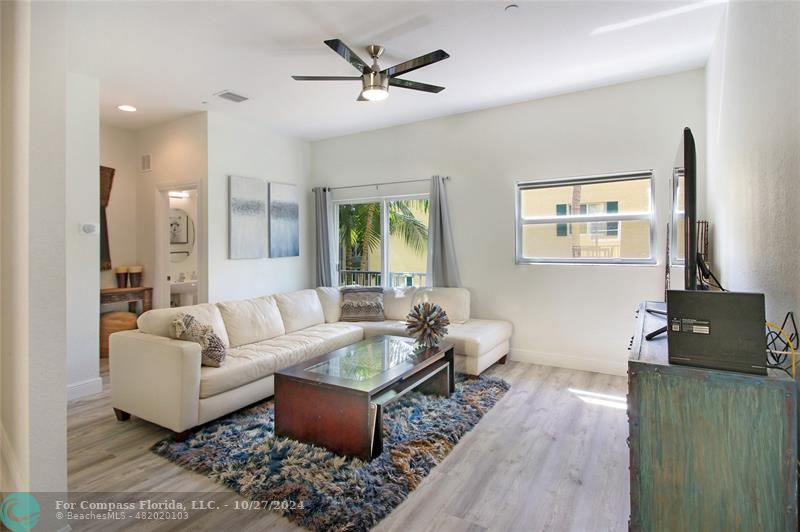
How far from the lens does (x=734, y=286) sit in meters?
2.29

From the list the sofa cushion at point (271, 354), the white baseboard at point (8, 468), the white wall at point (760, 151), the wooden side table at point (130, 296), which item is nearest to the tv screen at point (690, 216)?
the white wall at point (760, 151)

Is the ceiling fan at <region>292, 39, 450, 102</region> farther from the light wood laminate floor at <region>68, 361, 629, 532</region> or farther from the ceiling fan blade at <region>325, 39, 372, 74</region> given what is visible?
the light wood laminate floor at <region>68, 361, 629, 532</region>

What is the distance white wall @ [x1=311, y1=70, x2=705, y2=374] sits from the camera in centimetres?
375

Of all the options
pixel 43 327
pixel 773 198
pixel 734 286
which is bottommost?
pixel 43 327

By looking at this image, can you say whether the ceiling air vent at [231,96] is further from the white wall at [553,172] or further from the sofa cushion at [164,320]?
the sofa cushion at [164,320]

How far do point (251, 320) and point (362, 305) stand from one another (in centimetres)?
142

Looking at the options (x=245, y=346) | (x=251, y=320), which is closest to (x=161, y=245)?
(x=251, y=320)

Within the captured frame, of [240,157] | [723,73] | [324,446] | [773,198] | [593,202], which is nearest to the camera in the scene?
[773,198]

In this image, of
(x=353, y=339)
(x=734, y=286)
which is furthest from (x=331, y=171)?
(x=734, y=286)

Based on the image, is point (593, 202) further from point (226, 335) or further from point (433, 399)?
point (226, 335)

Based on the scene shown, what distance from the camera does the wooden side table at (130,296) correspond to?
4703mm

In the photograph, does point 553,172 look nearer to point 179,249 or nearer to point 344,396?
point 344,396

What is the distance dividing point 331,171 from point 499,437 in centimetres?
430

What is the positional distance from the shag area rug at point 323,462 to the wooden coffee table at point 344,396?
0.08m
